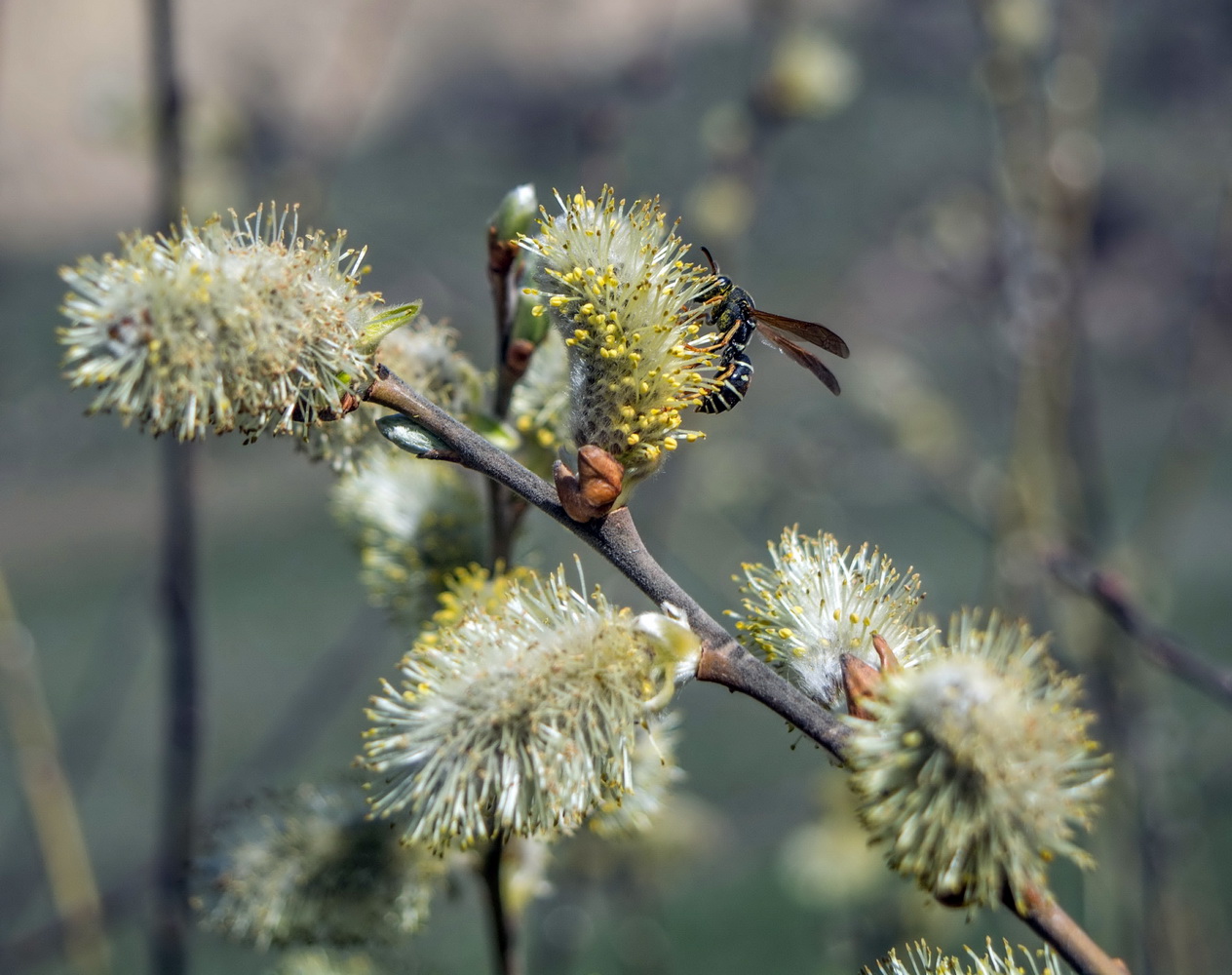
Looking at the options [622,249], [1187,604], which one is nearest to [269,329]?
[622,249]

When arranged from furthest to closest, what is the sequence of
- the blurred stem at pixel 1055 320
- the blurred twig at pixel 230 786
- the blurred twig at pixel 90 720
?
1. the blurred twig at pixel 90 720
2. the blurred stem at pixel 1055 320
3. the blurred twig at pixel 230 786

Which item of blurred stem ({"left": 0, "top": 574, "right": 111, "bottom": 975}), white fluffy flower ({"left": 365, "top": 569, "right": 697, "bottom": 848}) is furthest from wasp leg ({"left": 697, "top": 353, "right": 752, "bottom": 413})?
blurred stem ({"left": 0, "top": 574, "right": 111, "bottom": 975})

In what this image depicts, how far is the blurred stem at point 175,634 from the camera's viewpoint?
118 centimetres

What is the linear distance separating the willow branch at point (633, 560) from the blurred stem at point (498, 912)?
0.30m

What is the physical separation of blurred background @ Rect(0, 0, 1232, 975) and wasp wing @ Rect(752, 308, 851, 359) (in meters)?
0.16

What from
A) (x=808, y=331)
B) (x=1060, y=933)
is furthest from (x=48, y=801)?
(x=1060, y=933)

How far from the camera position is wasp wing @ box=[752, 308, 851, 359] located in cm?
100

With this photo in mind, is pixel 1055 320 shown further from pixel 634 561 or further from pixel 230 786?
pixel 230 786

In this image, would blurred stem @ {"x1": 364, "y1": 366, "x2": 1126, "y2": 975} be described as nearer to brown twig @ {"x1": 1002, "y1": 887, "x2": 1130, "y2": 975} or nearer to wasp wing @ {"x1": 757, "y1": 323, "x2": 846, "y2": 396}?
brown twig @ {"x1": 1002, "y1": 887, "x2": 1130, "y2": 975}

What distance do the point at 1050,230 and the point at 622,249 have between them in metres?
1.49

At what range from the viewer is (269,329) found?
2.27 feet

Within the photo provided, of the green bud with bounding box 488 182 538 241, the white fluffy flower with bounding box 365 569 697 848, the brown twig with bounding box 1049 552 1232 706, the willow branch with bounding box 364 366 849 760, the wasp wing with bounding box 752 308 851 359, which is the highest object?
the wasp wing with bounding box 752 308 851 359

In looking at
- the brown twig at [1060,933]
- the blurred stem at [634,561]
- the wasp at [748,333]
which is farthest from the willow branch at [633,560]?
the wasp at [748,333]

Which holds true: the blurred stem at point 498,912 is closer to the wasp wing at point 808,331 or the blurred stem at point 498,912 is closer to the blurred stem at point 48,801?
the wasp wing at point 808,331
